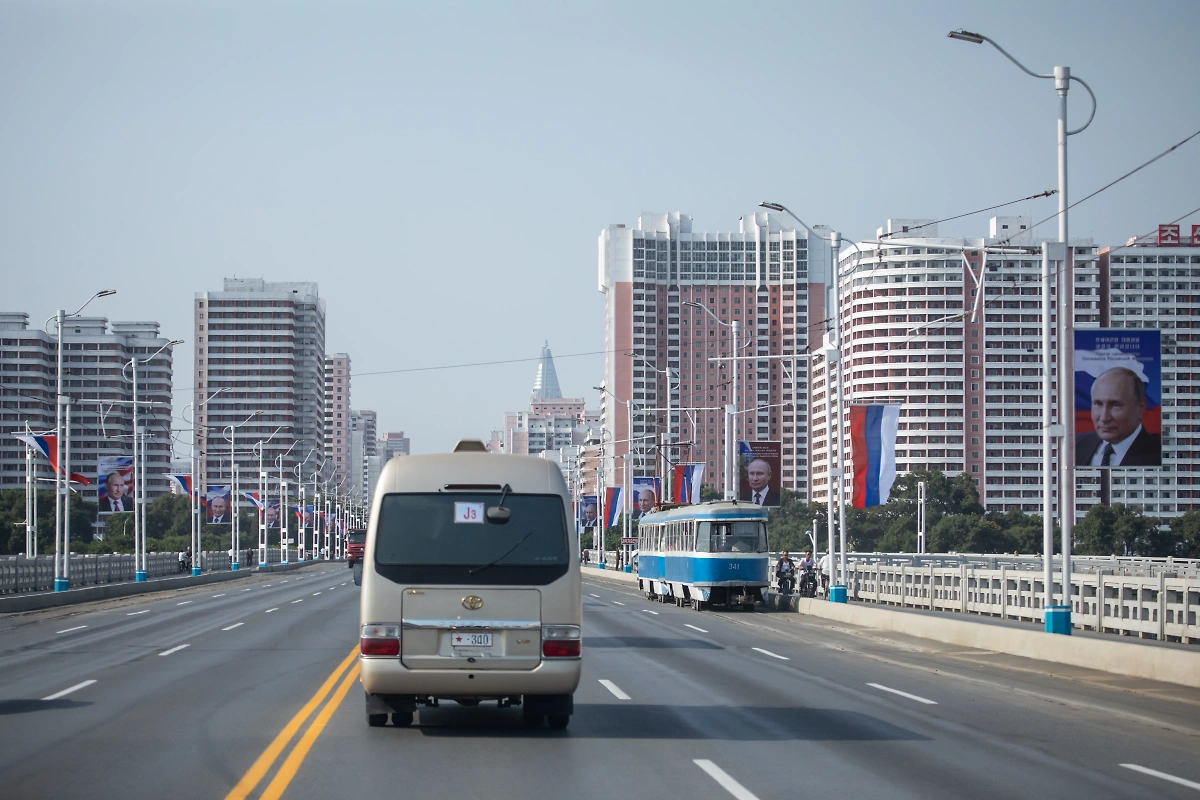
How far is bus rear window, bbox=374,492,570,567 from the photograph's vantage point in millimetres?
12414

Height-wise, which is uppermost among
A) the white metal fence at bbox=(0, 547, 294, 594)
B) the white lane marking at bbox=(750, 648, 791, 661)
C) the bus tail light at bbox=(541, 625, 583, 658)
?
the bus tail light at bbox=(541, 625, 583, 658)

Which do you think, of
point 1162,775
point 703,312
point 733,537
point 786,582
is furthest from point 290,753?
point 703,312

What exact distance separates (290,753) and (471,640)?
189 cm

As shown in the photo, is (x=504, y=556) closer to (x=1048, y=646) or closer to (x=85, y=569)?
(x=1048, y=646)

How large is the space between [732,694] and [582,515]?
87829 millimetres

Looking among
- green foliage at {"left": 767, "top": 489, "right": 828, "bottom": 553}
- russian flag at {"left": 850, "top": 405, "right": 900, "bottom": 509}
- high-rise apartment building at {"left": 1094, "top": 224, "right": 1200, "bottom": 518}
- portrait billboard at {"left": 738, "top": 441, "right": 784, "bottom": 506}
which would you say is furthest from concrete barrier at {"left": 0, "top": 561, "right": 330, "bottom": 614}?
high-rise apartment building at {"left": 1094, "top": 224, "right": 1200, "bottom": 518}

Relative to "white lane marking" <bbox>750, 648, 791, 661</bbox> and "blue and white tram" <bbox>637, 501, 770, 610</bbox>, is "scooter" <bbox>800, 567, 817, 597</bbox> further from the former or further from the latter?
"white lane marking" <bbox>750, 648, 791, 661</bbox>

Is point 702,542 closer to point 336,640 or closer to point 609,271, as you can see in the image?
point 336,640

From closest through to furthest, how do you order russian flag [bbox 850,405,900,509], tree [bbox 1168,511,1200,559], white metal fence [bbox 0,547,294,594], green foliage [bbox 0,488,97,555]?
russian flag [bbox 850,405,900,509] < white metal fence [bbox 0,547,294,594] < tree [bbox 1168,511,1200,559] < green foliage [bbox 0,488,97,555]

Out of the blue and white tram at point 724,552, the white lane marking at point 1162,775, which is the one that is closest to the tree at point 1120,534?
the blue and white tram at point 724,552

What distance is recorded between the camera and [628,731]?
43.5 ft

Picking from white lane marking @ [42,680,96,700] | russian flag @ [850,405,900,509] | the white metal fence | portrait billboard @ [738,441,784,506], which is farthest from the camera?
the white metal fence

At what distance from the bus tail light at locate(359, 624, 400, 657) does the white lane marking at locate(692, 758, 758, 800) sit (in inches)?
116

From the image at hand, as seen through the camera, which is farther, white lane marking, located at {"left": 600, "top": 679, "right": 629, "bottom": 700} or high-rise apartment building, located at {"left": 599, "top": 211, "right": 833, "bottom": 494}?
high-rise apartment building, located at {"left": 599, "top": 211, "right": 833, "bottom": 494}
